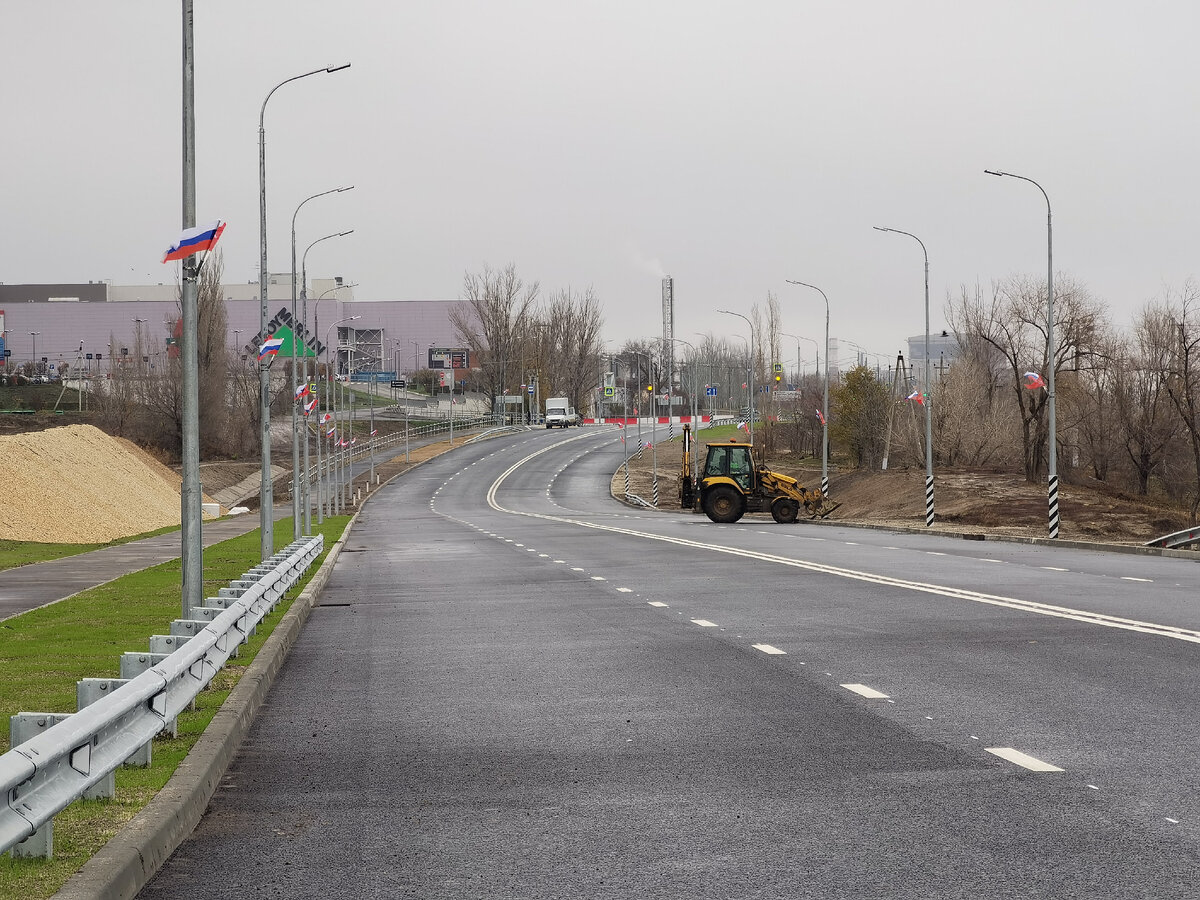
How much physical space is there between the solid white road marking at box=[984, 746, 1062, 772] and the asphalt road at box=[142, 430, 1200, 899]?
0.07ft

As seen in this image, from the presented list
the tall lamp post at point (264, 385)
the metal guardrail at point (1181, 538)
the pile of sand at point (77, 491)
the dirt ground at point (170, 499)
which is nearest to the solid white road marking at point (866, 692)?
the tall lamp post at point (264, 385)

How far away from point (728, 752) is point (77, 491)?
52781 millimetres

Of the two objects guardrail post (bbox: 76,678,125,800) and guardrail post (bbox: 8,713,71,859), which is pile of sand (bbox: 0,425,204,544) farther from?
guardrail post (bbox: 8,713,71,859)

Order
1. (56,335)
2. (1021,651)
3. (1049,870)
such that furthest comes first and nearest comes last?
A: (56,335) → (1021,651) → (1049,870)

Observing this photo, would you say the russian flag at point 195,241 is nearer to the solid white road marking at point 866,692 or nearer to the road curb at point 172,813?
the road curb at point 172,813

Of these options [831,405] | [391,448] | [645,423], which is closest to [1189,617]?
[831,405]

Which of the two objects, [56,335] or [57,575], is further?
[56,335]

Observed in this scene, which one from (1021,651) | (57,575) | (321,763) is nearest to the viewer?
(321,763)

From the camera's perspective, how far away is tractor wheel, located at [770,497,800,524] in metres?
52.7

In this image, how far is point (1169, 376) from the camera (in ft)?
243

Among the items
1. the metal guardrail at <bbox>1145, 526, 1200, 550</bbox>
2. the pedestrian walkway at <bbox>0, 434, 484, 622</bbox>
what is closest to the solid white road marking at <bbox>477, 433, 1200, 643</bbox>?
the metal guardrail at <bbox>1145, 526, 1200, 550</bbox>

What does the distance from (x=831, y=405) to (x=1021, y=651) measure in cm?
8609

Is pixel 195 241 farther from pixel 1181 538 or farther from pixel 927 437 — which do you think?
pixel 927 437

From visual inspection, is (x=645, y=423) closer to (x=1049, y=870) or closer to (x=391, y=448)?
(x=391, y=448)
